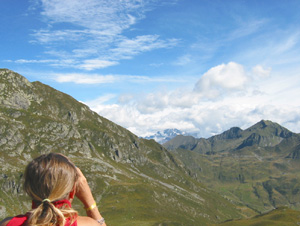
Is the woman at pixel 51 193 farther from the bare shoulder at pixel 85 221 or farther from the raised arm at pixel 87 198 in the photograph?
the raised arm at pixel 87 198

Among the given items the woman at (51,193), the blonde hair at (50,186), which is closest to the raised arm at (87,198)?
the woman at (51,193)

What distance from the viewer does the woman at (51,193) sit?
205 inches

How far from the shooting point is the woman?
5.20m

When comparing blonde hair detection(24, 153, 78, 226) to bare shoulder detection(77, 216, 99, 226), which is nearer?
blonde hair detection(24, 153, 78, 226)

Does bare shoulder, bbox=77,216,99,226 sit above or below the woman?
below

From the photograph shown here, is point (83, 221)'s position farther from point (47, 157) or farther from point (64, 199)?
point (47, 157)

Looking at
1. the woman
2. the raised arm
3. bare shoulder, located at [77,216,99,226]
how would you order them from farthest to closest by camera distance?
the raised arm → bare shoulder, located at [77,216,99,226] → the woman

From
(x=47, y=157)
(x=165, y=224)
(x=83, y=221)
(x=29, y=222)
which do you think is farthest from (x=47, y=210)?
(x=165, y=224)

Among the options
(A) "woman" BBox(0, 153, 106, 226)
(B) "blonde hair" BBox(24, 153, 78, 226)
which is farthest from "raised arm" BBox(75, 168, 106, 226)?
(B) "blonde hair" BBox(24, 153, 78, 226)

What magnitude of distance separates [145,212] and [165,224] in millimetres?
39446

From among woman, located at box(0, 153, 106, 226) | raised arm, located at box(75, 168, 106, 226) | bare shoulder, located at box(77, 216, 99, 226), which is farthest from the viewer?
raised arm, located at box(75, 168, 106, 226)

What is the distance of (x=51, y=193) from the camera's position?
17.8 ft

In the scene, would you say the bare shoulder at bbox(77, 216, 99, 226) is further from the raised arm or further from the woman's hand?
the woman's hand

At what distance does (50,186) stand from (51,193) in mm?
149
